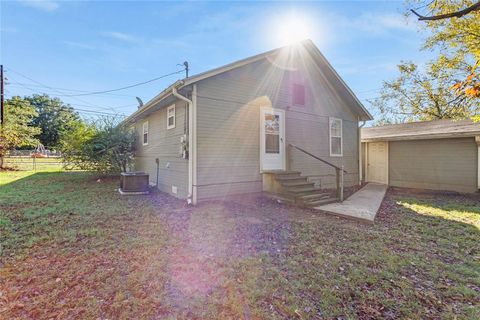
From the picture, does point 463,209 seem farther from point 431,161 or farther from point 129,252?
point 129,252

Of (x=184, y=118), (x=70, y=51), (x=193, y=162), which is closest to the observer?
(x=193, y=162)

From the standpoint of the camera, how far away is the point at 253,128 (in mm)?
7387

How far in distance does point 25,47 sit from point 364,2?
13.1 metres

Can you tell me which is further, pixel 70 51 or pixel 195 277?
pixel 70 51

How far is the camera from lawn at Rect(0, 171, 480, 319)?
7.28ft

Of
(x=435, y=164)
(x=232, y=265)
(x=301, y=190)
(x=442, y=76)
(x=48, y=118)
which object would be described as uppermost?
(x=48, y=118)

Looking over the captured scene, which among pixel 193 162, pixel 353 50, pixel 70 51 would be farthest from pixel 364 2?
pixel 70 51

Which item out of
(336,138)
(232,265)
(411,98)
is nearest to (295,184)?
(336,138)

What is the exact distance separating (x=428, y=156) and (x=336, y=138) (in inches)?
160

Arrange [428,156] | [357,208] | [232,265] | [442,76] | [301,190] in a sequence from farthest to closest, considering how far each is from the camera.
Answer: [442,76] < [428,156] < [301,190] < [357,208] < [232,265]

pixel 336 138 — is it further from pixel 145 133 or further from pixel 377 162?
pixel 145 133

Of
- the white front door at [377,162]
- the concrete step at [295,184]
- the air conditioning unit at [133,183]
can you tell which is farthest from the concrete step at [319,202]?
the white front door at [377,162]

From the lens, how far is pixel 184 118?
6863mm

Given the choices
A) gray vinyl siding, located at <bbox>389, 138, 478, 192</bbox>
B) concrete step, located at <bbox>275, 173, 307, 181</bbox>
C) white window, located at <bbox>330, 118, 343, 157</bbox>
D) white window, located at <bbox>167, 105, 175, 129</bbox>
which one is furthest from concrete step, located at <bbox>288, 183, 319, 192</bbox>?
gray vinyl siding, located at <bbox>389, 138, 478, 192</bbox>
